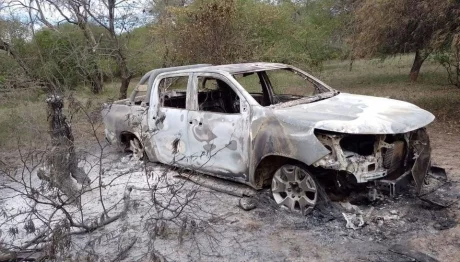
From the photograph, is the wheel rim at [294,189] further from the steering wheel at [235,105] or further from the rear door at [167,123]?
the steering wheel at [235,105]

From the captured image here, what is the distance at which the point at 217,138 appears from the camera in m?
5.48

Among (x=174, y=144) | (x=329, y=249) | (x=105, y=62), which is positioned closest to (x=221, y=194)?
(x=174, y=144)

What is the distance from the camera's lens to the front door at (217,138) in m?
5.25

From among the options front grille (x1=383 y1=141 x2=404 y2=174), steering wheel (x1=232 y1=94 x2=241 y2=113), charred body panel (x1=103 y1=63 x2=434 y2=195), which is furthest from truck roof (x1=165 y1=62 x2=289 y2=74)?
front grille (x1=383 y1=141 x2=404 y2=174)

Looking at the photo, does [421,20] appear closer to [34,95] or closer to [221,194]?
[221,194]

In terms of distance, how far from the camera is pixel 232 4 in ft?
36.9

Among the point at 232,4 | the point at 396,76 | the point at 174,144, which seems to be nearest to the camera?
the point at 174,144

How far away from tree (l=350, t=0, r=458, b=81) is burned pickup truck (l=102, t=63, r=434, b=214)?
3.71 m

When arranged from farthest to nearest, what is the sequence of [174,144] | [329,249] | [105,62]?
[105,62] < [174,144] < [329,249]

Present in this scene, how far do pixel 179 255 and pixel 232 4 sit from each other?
8.42 metres

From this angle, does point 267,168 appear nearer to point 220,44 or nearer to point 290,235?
point 290,235

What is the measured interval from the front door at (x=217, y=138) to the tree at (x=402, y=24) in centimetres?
494

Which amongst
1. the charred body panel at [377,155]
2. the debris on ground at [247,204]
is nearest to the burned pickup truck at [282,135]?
the charred body panel at [377,155]

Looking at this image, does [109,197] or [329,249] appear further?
[109,197]
